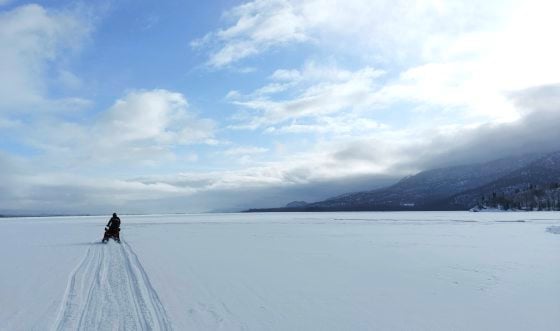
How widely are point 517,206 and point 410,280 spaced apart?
159 meters

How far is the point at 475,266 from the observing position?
1420 centimetres

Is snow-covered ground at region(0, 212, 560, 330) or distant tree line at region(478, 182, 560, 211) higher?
distant tree line at region(478, 182, 560, 211)

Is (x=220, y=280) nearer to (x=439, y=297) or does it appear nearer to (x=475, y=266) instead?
(x=439, y=297)

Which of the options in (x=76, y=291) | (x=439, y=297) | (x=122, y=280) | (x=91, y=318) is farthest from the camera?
(x=122, y=280)

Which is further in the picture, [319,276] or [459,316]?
[319,276]

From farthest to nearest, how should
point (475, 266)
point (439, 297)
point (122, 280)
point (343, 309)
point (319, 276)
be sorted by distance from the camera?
point (475, 266) → point (319, 276) → point (122, 280) → point (439, 297) → point (343, 309)

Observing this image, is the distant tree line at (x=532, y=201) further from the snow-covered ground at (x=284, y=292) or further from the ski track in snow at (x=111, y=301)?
the ski track in snow at (x=111, y=301)

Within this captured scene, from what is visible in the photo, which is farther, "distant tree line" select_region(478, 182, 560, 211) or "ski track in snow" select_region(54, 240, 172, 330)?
"distant tree line" select_region(478, 182, 560, 211)

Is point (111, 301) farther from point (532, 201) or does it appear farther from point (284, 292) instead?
point (532, 201)

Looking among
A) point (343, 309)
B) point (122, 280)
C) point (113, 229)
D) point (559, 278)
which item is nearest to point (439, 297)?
point (343, 309)

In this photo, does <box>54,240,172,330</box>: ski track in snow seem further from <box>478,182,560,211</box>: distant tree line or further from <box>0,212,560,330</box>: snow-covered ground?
<box>478,182,560,211</box>: distant tree line

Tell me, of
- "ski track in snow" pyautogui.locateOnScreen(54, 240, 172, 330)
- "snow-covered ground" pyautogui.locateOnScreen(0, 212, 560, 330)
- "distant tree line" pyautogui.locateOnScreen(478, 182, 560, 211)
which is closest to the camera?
"ski track in snow" pyautogui.locateOnScreen(54, 240, 172, 330)

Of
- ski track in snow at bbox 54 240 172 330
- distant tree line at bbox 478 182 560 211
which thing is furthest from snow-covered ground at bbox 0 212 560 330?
distant tree line at bbox 478 182 560 211

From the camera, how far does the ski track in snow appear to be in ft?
23.7
